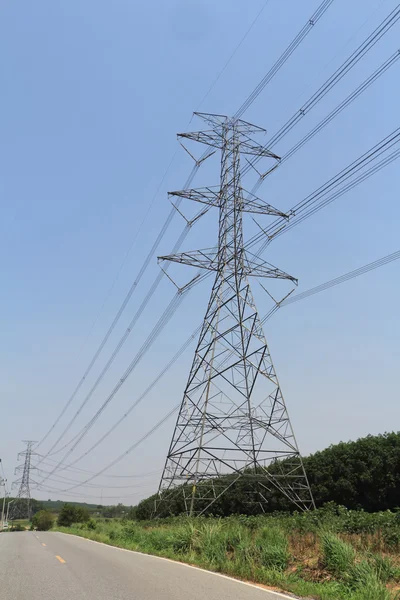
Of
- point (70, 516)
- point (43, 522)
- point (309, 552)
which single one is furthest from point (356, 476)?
point (43, 522)

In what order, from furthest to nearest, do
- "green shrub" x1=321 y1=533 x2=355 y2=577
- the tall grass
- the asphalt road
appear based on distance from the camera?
1. "green shrub" x1=321 y1=533 x2=355 y2=577
2. the tall grass
3. the asphalt road

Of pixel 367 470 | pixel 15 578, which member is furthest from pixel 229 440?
pixel 367 470

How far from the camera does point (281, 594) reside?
29.2ft

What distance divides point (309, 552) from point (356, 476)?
23545 mm

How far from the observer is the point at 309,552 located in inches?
495

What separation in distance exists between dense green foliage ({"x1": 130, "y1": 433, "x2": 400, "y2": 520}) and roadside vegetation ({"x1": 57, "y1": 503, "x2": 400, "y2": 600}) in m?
15.9

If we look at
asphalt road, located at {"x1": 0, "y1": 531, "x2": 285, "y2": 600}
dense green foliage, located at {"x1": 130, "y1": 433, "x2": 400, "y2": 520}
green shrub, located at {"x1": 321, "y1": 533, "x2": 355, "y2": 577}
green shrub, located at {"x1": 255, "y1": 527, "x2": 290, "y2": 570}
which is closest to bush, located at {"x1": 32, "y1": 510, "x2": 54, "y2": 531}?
dense green foliage, located at {"x1": 130, "y1": 433, "x2": 400, "y2": 520}

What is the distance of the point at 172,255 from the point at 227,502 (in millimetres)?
23259

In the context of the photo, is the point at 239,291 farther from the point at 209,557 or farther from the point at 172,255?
the point at 209,557

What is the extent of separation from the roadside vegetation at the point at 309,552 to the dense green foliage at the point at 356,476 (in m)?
15.9

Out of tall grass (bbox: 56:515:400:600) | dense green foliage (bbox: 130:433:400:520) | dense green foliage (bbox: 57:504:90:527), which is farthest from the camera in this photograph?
dense green foliage (bbox: 57:504:90:527)

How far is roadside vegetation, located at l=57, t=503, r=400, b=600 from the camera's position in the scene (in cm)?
917

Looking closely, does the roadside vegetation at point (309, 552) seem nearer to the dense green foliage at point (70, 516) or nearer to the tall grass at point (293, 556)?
the tall grass at point (293, 556)

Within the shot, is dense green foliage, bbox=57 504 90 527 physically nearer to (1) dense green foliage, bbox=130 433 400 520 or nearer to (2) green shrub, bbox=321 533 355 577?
(1) dense green foliage, bbox=130 433 400 520
